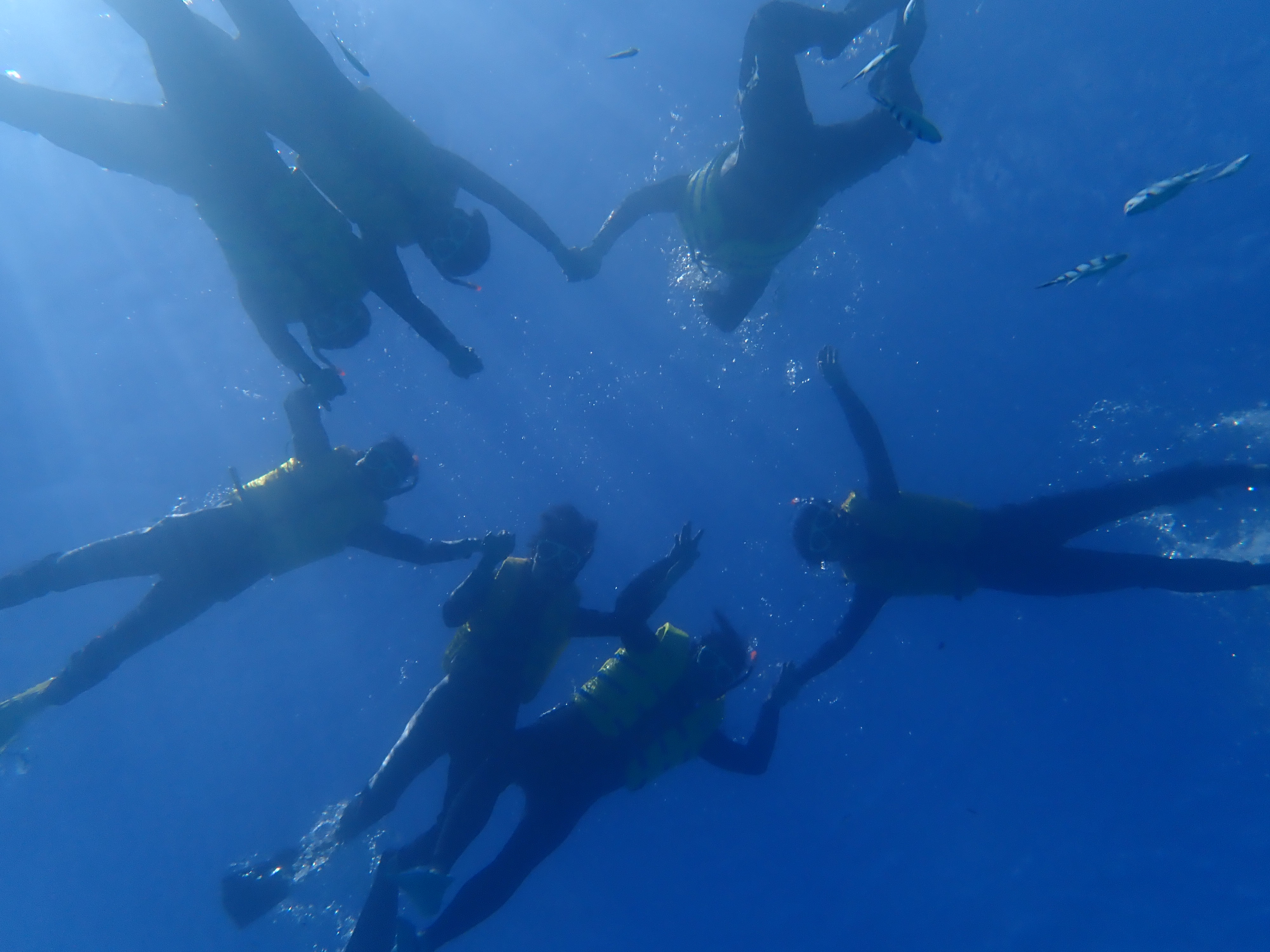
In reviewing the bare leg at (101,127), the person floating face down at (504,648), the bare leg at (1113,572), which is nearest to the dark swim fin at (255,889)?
the person floating face down at (504,648)

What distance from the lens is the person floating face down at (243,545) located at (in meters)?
6.79

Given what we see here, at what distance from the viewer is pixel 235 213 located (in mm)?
5527

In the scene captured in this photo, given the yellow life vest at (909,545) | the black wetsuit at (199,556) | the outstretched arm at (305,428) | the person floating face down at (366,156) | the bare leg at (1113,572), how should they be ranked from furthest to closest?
the bare leg at (1113,572)
the yellow life vest at (909,545)
the outstretched arm at (305,428)
the black wetsuit at (199,556)
the person floating face down at (366,156)

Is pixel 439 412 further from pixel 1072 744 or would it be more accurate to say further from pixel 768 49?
pixel 1072 744

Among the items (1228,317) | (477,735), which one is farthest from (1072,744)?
(477,735)

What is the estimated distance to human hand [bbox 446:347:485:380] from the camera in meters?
6.06

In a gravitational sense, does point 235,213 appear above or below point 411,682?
above

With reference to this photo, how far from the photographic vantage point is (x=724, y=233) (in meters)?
6.87

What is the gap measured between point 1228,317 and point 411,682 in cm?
1980

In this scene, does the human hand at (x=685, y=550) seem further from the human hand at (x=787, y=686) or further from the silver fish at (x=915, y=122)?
the silver fish at (x=915, y=122)

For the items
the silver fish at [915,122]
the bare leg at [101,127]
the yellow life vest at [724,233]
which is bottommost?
the yellow life vest at [724,233]

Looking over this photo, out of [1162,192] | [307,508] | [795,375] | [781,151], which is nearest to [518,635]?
[307,508]

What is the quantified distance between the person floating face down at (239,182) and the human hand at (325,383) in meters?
0.01

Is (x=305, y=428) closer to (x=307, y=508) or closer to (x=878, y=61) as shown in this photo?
(x=307, y=508)
